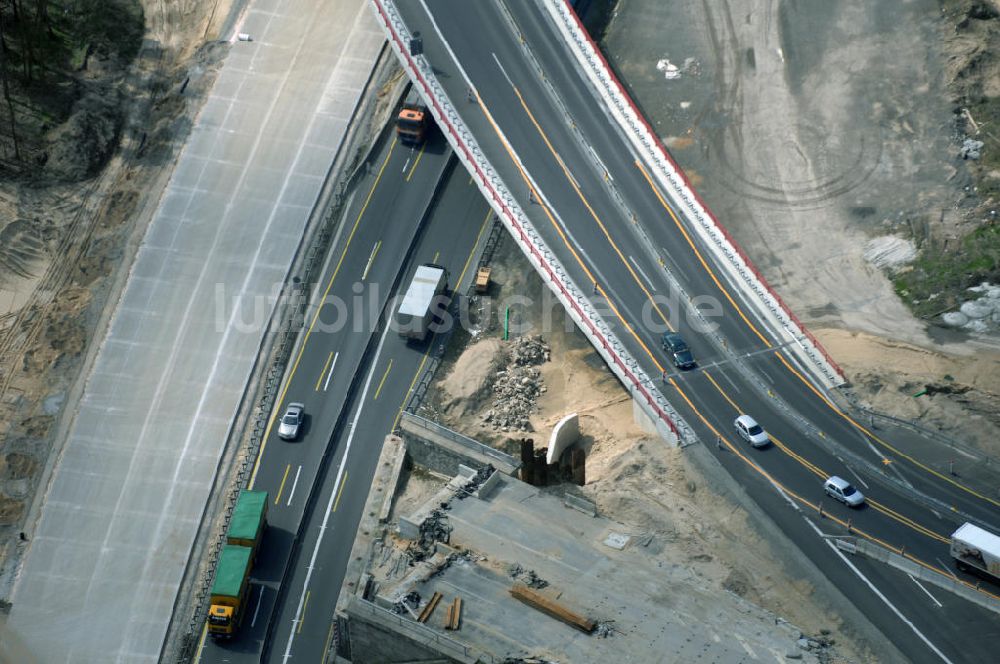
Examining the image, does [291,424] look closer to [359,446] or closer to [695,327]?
[359,446]

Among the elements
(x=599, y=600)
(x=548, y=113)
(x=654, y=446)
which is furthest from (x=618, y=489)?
(x=548, y=113)

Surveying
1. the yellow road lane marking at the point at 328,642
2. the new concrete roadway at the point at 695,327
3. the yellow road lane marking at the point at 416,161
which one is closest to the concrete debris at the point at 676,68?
the new concrete roadway at the point at 695,327

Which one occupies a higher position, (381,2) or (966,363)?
(381,2)

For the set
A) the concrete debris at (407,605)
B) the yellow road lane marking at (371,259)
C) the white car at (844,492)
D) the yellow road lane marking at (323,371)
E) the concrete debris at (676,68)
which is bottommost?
the concrete debris at (407,605)

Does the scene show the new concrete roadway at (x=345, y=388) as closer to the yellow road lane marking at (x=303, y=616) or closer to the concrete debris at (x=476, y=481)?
the yellow road lane marking at (x=303, y=616)

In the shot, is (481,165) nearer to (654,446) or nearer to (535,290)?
(535,290)

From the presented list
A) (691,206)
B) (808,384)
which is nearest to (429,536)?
(808,384)

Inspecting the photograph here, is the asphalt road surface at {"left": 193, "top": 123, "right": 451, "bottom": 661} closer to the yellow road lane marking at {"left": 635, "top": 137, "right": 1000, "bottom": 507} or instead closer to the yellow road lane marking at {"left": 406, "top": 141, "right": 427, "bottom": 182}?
the yellow road lane marking at {"left": 406, "top": 141, "right": 427, "bottom": 182}
